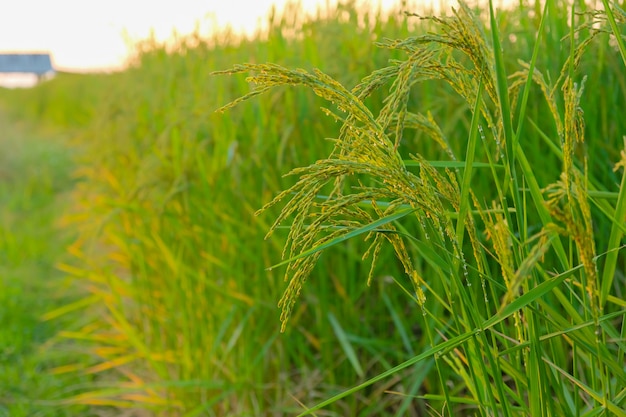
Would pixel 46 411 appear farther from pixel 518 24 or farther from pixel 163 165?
pixel 518 24

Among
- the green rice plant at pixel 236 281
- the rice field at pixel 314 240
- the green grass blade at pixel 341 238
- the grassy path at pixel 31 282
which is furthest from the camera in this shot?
the grassy path at pixel 31 282

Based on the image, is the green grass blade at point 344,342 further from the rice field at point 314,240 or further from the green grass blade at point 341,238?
the green grass blade at point 341,238

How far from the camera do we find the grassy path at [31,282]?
128 inches

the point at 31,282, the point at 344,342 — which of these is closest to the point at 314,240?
the point at 344,342

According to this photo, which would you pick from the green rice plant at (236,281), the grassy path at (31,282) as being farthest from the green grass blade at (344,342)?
the grassy path at (31,282)

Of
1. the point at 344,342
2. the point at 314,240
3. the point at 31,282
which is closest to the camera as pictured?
the point at 314,240

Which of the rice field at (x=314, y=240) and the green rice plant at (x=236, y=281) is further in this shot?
the green rice plant at (x=236, y=281)

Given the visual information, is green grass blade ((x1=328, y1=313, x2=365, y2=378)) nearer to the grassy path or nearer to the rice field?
the rice field

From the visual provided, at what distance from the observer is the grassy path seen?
3242 millimetres

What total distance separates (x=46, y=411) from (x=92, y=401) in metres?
0.30

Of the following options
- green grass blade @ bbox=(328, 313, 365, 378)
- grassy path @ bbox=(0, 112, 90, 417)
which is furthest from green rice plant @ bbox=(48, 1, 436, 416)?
grassy path @ bbox=(0, 112, 90, 417)

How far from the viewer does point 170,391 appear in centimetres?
262

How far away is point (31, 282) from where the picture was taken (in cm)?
461

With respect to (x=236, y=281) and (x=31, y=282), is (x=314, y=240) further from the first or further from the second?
(x=31, y=282)
